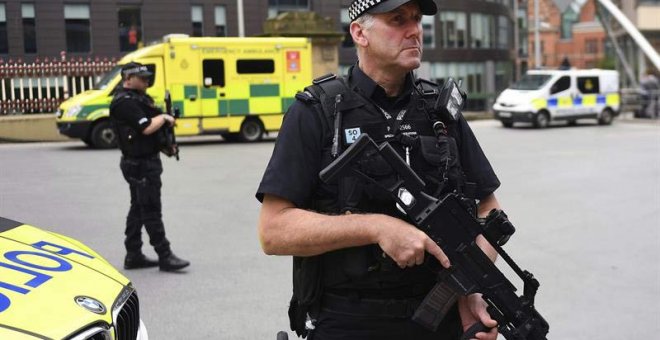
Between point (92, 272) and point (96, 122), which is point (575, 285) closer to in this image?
point (92, 272)

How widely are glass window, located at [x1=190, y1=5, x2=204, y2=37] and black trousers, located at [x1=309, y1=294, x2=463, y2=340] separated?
20.7 m

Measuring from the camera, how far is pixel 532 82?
2248cm

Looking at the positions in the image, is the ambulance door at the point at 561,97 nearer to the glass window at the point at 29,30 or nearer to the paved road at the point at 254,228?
the paved road at the point at 254,228

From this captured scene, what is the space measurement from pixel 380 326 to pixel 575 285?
3879mm

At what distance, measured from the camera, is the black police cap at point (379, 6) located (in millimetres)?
2152

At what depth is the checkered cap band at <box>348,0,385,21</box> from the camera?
7.18 ft

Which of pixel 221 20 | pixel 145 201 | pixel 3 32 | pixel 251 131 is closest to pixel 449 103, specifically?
pixel 145 201

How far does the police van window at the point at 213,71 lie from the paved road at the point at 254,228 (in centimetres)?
248

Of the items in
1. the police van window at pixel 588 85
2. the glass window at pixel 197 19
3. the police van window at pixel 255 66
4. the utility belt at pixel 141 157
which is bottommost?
the utility belt at pixel 141 157

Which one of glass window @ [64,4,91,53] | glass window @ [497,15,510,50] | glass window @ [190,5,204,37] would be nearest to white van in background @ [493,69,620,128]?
glass window @ [190,5,204,37]

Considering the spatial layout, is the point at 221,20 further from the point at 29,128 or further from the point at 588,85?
the point at 588,85

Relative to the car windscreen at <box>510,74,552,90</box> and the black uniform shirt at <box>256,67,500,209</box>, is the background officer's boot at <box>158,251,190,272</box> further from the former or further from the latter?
the car windscreen at <box>510,74,552,90</box>

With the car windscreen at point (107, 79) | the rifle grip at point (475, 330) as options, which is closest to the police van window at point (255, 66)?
the car windscreen at point (107, 79)

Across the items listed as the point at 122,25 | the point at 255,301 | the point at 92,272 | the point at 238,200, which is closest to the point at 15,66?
the point at 122,25
